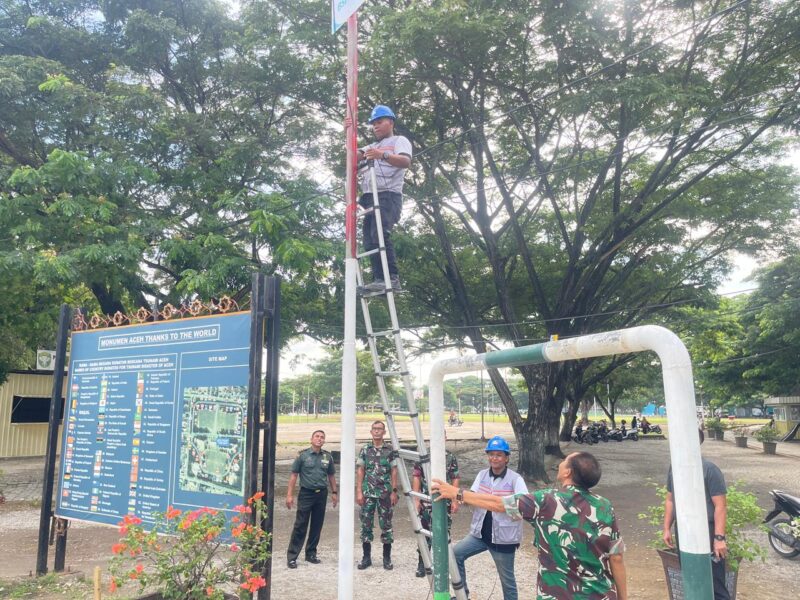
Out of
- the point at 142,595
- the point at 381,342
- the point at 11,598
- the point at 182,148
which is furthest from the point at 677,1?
the point at 11,598

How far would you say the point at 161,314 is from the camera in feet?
19.5

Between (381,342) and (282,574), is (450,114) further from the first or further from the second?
(282,574)

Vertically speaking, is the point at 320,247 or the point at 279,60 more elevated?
the point at 279,60

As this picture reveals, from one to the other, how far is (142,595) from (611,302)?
1736cm

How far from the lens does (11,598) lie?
5.50 m

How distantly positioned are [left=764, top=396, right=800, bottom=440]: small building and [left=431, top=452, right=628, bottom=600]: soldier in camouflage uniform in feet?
131

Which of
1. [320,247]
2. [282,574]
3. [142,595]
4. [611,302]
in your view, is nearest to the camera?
[142,595]

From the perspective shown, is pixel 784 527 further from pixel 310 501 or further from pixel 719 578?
pixel 310 501

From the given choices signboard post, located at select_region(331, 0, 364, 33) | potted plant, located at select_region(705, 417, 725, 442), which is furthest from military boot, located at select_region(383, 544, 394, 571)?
potted plant, located at select_region(705, 417, 725, 442)

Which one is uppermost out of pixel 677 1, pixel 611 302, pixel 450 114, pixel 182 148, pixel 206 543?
pixel 677 1

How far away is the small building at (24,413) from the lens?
2062 centimetres

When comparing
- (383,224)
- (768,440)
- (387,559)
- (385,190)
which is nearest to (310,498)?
(387,559)

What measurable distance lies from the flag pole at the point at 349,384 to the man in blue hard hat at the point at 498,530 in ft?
4.16

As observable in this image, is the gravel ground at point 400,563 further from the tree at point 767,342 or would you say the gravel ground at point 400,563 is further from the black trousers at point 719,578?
the tree at point 767,342
